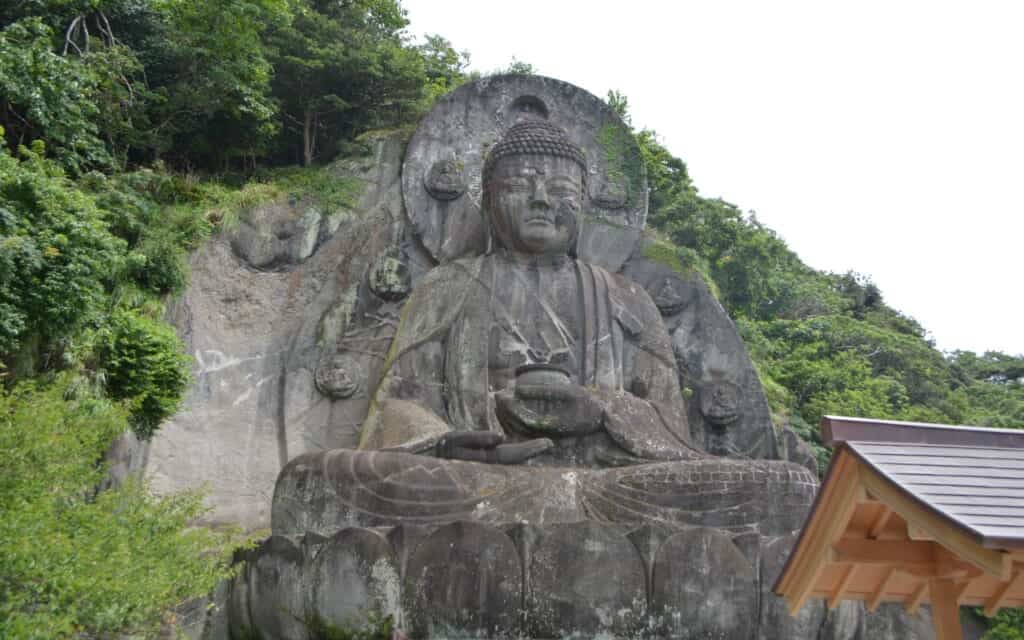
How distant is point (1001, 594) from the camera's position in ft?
13.0

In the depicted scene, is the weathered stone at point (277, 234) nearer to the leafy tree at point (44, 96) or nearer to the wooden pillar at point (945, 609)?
the leafy tree at point (44, 96)

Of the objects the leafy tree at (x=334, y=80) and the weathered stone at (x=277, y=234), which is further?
the leafy tree at (x=334, y=80)

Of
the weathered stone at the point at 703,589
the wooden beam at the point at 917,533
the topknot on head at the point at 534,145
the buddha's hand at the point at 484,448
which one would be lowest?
the weathered stone at the point at 703,589

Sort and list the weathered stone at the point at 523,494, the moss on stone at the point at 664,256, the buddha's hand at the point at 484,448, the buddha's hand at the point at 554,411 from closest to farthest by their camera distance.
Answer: the weathered stone at the point at 523,494 < the buddha's hand at the point at 484,448 < the buddha's hand at the point at 554,411 < the moss on stone at the point at 664,256

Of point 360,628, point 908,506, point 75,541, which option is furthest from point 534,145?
point 908,506

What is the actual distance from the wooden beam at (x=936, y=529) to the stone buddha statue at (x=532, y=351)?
3011mm

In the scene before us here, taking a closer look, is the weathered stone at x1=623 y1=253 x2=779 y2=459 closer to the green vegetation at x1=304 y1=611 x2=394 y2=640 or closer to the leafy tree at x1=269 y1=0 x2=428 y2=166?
the leafy tree at x1=269 y1=0 x2=428 y2=166

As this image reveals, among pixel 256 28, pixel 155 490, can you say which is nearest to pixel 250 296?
pixel 155 490

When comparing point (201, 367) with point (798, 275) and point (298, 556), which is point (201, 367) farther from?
point (798, 275)

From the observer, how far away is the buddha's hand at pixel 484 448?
6332 millimetres

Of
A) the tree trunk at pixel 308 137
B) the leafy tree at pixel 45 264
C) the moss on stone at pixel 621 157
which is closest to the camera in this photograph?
the leafy tree at pixel 45 264

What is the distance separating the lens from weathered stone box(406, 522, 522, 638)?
5.25 metres

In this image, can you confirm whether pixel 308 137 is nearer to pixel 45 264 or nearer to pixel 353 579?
pixel 45 264

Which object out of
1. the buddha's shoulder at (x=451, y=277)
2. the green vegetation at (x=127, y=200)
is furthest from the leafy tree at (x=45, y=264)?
the buddha's shoulder at (x=451, y=277)
